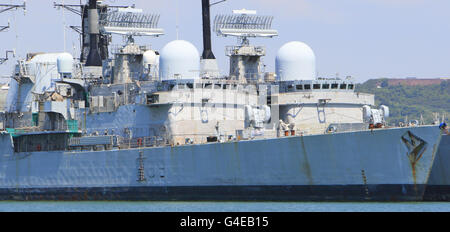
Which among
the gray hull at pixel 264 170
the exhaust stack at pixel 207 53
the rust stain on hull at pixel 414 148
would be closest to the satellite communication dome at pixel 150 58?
the exhaust stack at pixel 207 53

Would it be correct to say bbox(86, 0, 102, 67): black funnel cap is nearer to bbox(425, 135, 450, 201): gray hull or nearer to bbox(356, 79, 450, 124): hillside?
bbox(425, 135, 450, 201): gray hull

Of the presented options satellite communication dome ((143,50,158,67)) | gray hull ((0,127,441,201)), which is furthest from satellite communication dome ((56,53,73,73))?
gray hull ((0,127,441,201))

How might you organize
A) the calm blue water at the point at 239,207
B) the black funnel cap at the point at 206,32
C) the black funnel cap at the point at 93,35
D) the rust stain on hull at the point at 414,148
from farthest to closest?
the black funnel cap at the point at 93,35, the black funnel cap at the point at 206,32, the rust stain on hull at the point at 414,148, the calm blue water at the point at 239,207

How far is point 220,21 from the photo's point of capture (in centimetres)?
3975

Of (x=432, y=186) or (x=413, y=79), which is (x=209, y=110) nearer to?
(x=432, y=186)

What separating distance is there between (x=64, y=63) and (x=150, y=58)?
4.31 m

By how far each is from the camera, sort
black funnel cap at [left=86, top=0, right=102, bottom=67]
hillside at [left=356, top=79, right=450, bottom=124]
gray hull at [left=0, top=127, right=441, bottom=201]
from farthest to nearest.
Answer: hillside at [left=356, top=79, right=450, bottom=124] → black funnel cap at [left=86, top=0, right=102, bottom=67] → gray hull at [left=0, top=127, right=441, bottom=201]

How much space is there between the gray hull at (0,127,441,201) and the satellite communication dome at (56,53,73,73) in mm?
4437

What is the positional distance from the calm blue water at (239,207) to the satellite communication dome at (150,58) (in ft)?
27.0

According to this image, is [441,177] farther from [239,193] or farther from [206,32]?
[206,32]

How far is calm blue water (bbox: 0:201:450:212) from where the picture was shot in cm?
2771

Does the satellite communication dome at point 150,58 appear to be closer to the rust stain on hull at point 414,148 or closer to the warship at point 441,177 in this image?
the warship at point 441,177

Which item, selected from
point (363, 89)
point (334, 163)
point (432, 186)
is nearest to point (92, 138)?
point (334, 163)

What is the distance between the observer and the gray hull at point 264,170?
29469 millimetres
